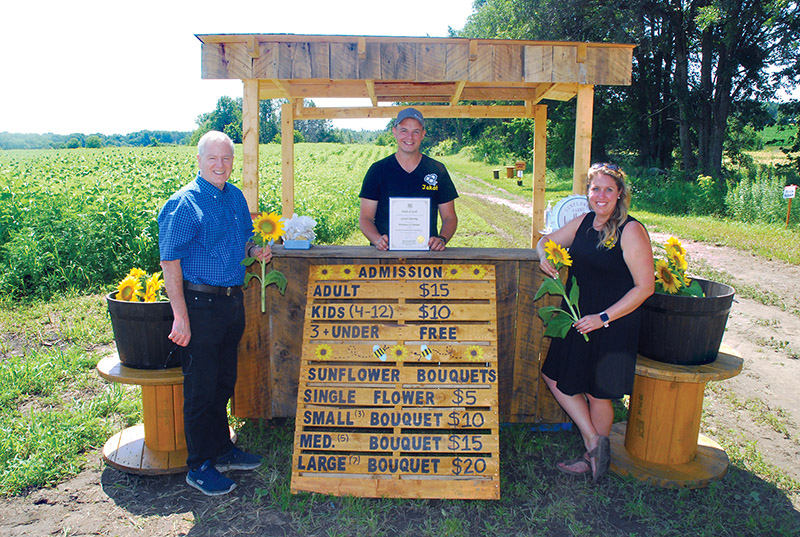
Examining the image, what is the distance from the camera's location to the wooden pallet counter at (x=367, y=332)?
3.78m

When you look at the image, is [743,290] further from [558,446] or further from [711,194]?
[711,194]

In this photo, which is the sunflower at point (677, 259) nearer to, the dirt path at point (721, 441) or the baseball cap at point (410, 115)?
the dirt path at point (721, 441)

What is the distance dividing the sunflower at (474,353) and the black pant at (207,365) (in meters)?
1.44

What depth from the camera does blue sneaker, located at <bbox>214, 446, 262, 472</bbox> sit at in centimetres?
356

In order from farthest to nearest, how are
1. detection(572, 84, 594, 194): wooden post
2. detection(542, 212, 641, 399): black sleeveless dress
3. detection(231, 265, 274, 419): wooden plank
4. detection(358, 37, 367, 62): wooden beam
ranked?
detection(572, 84, 594, 194): wooden post < detection(231, 265, 274, 419): wooden plank < detection(358, 37, 367, 62): wooden beam < detection(542, 212, 641, 399): black sleeveless dress

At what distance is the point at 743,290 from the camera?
8.02m

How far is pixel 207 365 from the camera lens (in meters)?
3.25

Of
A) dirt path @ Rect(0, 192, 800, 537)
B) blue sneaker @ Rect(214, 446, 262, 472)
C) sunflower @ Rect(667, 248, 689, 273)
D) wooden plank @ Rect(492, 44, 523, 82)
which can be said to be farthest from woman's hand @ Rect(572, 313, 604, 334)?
blue sneaker @ Rect(214, 446, 262, 472)

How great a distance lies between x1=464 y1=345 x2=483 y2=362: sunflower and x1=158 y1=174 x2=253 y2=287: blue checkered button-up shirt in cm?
147

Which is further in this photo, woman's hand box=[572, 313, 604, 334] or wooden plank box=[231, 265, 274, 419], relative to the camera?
wooden plank box=[231, 265, 274, 419]

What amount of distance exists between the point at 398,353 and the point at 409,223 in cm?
87

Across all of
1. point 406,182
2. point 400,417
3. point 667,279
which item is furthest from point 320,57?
point 667,279

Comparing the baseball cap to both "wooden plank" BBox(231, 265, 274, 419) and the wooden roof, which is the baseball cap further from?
"wooden plank" BBox(231, 265, 274, 419)

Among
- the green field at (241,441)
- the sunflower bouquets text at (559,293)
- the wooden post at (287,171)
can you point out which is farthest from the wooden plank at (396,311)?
the wooden post at (287,171)
